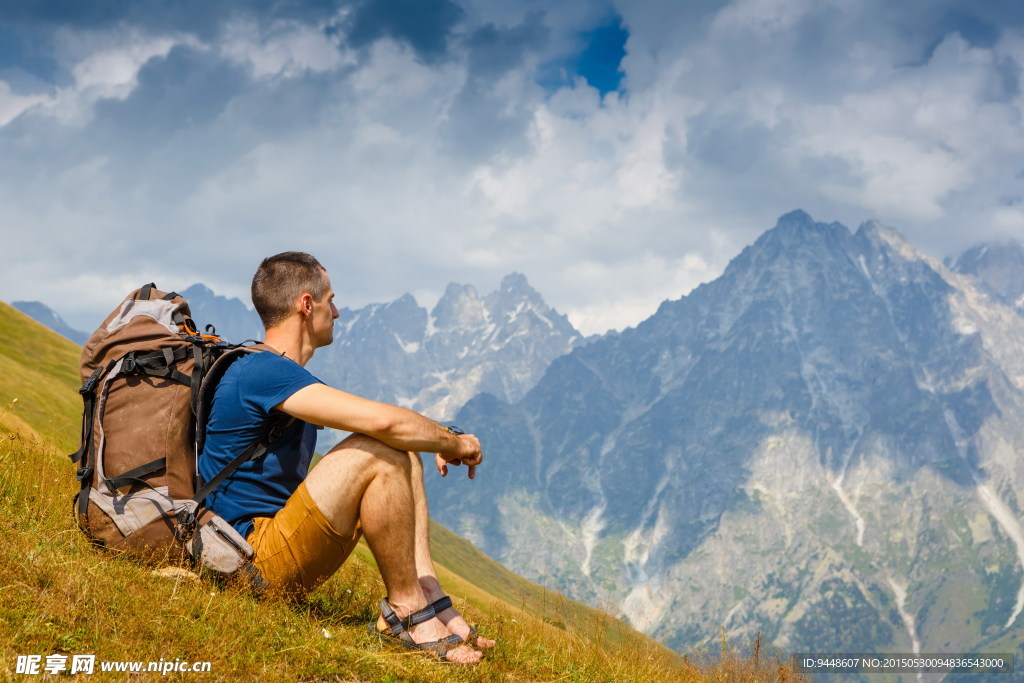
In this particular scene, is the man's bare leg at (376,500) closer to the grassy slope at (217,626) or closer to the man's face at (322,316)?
the grassy slope at (217,626)

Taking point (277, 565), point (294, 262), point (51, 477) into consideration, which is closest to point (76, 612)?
point (277, 565)

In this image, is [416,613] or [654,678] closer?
[416,613]

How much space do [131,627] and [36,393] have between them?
209 ft

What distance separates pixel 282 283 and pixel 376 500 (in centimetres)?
241

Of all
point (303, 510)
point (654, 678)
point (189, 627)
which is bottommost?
point (654, 678)

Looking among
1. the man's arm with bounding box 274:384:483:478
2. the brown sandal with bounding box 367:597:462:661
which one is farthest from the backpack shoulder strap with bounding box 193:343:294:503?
the brown sandal with bounding box 367:597:462:661

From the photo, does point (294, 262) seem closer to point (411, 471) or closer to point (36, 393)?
point (411, 471)

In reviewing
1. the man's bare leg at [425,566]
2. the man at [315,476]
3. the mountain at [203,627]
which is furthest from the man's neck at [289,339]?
the mountain at [203,627]

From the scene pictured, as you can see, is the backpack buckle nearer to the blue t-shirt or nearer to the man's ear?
the blue t-shirt

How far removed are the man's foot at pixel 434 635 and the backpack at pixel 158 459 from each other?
127 cm

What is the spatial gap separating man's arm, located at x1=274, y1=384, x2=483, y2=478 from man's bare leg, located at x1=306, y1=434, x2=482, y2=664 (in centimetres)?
19

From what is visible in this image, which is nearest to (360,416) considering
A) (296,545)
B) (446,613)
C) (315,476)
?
(315,476)

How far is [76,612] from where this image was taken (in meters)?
6.26

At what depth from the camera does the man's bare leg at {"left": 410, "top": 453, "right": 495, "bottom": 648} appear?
7.75 metres
